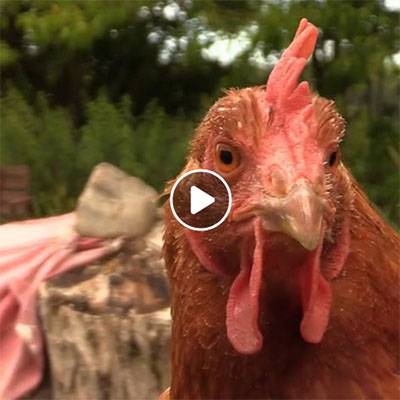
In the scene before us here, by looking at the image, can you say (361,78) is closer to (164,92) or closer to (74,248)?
(164,92)

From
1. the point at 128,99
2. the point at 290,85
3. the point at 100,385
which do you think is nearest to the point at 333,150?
the point at 290,85

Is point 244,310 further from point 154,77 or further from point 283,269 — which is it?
point 154,77

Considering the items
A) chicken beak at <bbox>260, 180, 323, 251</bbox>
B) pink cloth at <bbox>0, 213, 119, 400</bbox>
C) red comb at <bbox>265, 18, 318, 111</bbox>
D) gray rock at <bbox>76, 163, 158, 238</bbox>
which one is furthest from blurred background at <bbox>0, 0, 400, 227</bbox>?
chicken beak at <bbox>260, 180, 323, 251</bbox>

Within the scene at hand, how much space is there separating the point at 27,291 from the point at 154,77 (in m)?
2.25

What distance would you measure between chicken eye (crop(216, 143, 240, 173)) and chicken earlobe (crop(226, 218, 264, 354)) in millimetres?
112

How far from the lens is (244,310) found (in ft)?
4.39

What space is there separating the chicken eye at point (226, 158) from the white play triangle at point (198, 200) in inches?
1.8

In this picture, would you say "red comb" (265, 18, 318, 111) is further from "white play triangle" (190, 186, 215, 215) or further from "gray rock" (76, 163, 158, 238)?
"gray rock" (76, 163, 158, 238)

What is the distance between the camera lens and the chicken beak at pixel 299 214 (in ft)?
3.77

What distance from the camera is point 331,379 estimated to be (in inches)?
55.3

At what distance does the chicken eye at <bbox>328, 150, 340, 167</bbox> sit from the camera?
1281 mm

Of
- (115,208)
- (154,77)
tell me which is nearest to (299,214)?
(115,208)

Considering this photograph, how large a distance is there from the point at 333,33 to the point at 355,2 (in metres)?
0.18

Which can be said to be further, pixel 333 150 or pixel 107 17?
pixel 107 17
